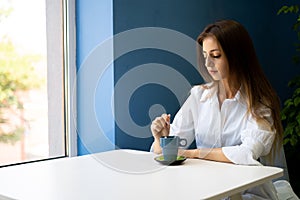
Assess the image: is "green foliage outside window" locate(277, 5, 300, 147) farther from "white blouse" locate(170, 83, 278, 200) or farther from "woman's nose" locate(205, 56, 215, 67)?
"woman's nose" locate(205, 56, 215, 67)

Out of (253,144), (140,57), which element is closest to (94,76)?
(140,57)

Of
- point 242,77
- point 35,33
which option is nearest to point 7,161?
point 35,33

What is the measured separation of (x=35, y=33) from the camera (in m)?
1.99

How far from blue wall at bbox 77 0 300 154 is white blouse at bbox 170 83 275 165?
22 cm

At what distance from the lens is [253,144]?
162 cm

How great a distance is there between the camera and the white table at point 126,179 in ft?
3.89

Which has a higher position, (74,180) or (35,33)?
(35,33)

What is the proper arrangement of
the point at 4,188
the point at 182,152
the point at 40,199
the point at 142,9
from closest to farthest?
the point at 40,199
the point at 4,188
the point at 182,152
the point at 142,9

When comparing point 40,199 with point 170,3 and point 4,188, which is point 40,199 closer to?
point 4,188

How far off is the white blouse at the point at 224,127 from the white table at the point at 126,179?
0.10 meters

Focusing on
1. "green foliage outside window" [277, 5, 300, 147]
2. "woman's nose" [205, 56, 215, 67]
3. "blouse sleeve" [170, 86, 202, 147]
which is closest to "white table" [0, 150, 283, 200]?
"blouse sleeve" [170, 86, 202, 147]

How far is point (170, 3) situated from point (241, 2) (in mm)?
720

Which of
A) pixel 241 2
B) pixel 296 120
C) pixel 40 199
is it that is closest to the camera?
pixel 40 199

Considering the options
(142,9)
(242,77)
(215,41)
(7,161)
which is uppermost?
(142,9)
